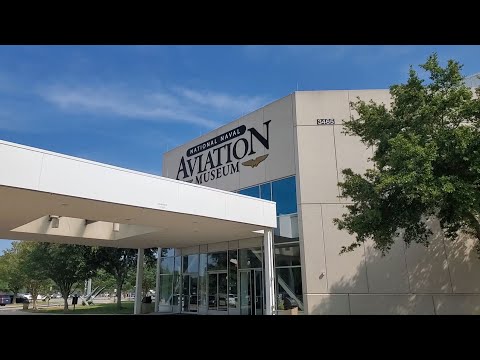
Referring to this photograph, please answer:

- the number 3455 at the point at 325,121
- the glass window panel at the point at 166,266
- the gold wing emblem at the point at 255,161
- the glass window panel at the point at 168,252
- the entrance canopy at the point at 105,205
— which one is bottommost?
the glass window panel at the point at 166,266

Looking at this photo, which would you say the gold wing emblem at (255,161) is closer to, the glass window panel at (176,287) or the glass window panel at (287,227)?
the glass window panel at (287,227)

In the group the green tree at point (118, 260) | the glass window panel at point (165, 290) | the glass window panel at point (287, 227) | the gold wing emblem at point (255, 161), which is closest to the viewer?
the glass window panel at point (287, 227)

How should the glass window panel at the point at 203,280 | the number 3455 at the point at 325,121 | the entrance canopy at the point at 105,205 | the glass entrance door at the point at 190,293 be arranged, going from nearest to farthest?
1. the entrance canopy at the point at 105,205
2. the number 3455 at the point at 325,121
3. the glass window panel at the point at 203,280
4. the glass entrance door at the point at 190,293

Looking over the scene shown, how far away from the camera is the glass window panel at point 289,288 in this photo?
16578 mm

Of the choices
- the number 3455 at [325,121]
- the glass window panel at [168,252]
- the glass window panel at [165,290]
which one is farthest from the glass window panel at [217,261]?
the number 3455 at [325,121]

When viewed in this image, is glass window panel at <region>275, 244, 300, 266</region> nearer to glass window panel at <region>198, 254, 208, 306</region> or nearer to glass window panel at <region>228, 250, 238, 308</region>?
glass window panel at <region>228, 250, 238, 308</region>

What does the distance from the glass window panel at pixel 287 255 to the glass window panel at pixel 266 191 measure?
8.41 ft

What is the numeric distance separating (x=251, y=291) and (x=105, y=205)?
31.4 ft

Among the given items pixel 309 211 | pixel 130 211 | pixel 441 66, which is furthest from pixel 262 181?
pixel 441 66

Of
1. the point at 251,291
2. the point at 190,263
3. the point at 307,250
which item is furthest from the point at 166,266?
the point at 307,250

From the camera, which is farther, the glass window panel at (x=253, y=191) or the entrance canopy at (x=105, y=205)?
the glass window panel at (x=253, y=191)

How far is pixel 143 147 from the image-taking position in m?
11.0
